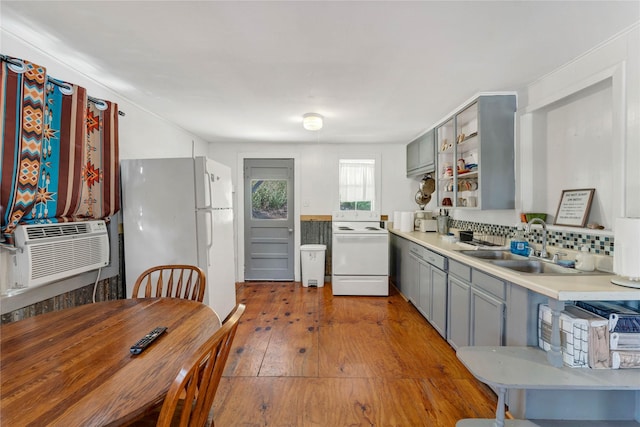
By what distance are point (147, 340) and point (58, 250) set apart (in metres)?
1.26

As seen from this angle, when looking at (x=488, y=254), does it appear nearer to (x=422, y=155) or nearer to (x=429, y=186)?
(x=429, y=186)

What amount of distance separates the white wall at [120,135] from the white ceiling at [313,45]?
0.25 feet

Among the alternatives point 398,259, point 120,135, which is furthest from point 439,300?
point 120,135

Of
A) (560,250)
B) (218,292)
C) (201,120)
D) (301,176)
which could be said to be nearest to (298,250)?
(301,176)

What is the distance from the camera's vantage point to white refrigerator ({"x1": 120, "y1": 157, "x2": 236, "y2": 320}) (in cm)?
254

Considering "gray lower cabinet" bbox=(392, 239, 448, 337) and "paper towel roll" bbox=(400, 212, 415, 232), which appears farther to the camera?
"paper towel roll" bbox=(400, 212, 415, 232)

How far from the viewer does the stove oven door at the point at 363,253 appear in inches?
152

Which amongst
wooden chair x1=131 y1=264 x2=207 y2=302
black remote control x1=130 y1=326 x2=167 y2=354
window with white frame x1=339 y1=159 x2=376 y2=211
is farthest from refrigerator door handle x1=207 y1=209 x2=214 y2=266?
window with white frame x1=339 y1=159 x2=376 y2=211

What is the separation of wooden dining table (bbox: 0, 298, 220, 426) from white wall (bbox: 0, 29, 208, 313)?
559 mm

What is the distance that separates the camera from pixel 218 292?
2785mm

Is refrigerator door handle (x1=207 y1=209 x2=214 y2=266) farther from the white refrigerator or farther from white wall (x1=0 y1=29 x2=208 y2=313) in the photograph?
white wall (x1=0 y1=29 x2=208 y2=313)

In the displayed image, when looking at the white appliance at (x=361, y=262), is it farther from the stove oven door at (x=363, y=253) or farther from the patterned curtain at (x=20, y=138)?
the patterned curtain at (x=20, y=138)

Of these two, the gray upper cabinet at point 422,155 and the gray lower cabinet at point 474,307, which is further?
the gray upper cabinet at point 422,155

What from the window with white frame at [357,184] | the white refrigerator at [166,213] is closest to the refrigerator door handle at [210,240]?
the white refrigerator at [166,213]
